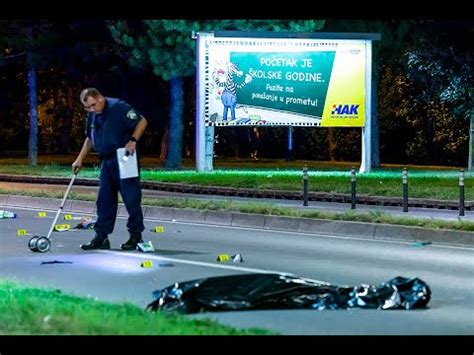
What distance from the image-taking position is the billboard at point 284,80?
36938 millimetres

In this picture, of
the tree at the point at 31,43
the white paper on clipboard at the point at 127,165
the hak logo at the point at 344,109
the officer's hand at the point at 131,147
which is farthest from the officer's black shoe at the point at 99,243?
the tree at the point at 31,43

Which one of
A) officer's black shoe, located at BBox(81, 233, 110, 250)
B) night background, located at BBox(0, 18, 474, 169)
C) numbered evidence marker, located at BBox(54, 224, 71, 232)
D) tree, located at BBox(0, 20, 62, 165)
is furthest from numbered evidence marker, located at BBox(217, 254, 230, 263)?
tree, located at BBox(0, 20, 62, 165)

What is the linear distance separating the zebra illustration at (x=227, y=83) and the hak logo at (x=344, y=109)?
9.85 ft

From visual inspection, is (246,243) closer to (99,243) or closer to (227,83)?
(99,243)

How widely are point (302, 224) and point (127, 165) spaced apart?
475 centimetres

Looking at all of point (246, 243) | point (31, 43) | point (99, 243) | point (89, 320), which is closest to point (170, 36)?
point (31, 43)

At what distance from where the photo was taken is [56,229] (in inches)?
651

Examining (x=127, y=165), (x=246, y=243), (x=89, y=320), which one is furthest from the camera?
(x=246, y=243)

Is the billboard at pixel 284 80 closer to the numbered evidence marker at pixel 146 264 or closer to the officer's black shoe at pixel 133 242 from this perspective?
the officer's black shoe at pixel 133 242

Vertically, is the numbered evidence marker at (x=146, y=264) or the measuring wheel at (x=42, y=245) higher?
the measuring wheel at (x=42, y=245)

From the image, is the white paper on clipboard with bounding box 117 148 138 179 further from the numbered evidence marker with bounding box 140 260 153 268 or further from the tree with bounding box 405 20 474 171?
the tree with bounding box 405 20 474 171

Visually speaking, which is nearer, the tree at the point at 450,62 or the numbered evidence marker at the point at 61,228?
the numbered evidence marker at the point at 61,228

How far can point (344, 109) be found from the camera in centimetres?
3794

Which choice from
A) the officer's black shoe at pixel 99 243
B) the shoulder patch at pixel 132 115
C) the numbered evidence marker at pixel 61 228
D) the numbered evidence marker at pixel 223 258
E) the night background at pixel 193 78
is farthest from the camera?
the night background at pixel 193 78
